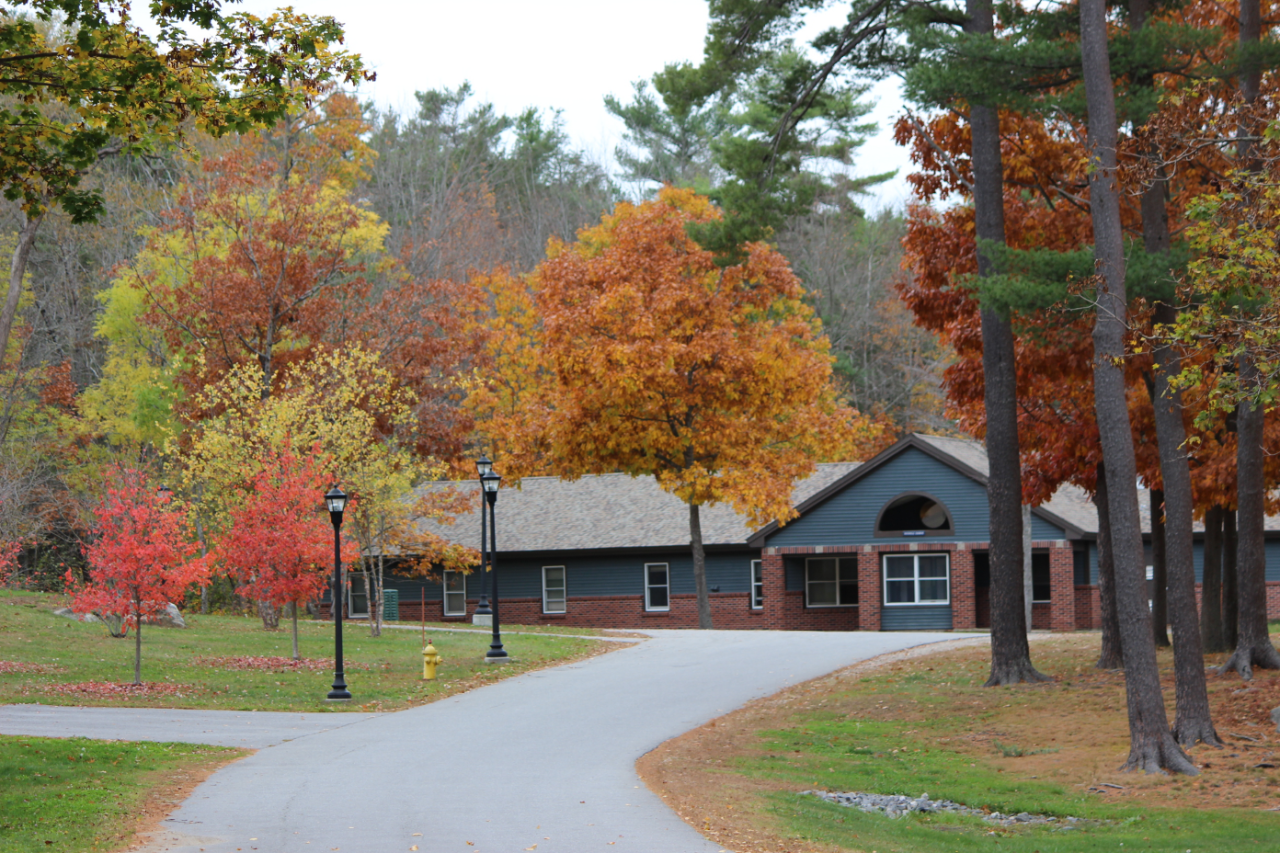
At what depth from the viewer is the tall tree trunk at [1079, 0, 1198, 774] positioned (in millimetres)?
13594

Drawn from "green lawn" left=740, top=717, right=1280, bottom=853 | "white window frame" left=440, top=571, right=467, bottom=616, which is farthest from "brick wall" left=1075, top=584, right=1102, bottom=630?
"green lawn" left=740, top=717, right=1280, bottom=853

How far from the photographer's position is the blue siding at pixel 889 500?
3628 centimetres

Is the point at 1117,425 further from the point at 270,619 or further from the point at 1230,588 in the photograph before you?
the point at 270,619

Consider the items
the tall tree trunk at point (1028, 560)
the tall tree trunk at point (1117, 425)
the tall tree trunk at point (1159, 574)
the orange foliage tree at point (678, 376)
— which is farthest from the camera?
the tall tree trunk at point (1028, 560)

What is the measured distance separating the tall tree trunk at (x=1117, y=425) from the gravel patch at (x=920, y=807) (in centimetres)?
206

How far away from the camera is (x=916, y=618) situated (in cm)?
3747

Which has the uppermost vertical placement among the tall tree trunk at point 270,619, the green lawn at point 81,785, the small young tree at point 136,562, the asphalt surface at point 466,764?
the small young tree at point 136,562

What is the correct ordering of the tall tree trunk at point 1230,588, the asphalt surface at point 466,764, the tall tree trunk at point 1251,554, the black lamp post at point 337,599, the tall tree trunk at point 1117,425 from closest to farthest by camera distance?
the asphalt surface at point 466,764 → the tall tree trunk at point 1117,425 → the tall tree trunk at point 1251,554 → the black lamp post at point 337,599 → the tall tree trunk at point 1230,588

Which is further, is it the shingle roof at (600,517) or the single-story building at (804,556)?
the shingle roof at (600,517)

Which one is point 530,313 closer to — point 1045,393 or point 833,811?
point 1045,393

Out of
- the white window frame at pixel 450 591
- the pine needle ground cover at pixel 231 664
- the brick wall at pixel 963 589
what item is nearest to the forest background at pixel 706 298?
the pine needle ground cover at pixel 231 664

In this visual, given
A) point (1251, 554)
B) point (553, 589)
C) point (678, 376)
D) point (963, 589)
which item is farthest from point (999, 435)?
point (553, 589)

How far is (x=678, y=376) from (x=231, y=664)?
14.9m

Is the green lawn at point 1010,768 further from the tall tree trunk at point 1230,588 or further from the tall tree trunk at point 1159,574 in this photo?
the tall tree trunk at point 1159,574
